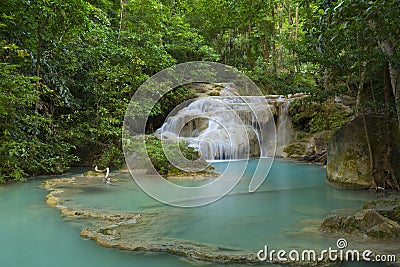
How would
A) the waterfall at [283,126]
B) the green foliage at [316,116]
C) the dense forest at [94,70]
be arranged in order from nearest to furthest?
the dense forest at [94,70] < the green foliage at [316,116] < the waterfall at [283,126]

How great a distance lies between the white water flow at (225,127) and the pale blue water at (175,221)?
14.7ft

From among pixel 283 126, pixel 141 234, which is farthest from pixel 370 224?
pixel 283 126

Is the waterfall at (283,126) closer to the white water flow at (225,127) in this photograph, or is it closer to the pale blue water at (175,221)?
the white water flow at (225,127)

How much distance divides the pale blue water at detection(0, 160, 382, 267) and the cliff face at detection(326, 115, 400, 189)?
289 mm

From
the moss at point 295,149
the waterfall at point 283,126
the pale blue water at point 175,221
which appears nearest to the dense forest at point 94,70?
the moss at point 295,149

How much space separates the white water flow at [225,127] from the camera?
1062cm

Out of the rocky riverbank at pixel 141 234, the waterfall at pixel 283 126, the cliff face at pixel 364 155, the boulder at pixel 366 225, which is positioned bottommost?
the rocky riverbank at pixel 141 234

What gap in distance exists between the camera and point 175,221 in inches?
142

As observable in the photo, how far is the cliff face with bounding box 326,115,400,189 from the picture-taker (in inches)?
194

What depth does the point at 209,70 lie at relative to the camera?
12.7 meters

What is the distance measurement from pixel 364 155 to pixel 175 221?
131 inches

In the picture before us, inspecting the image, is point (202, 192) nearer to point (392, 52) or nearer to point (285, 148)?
point (392, 52)

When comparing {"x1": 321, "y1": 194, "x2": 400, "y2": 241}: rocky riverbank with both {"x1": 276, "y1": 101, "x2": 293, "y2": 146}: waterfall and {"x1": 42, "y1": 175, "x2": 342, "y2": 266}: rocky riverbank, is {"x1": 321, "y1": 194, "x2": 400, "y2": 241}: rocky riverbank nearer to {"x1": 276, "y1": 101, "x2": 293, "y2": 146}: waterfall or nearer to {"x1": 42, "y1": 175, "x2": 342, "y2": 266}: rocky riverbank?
{"x1": 42, "y1": 175, "x2": 342, "y2": 266}: rocky riverbank

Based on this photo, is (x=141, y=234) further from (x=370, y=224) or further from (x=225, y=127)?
(x=225, y=127)
